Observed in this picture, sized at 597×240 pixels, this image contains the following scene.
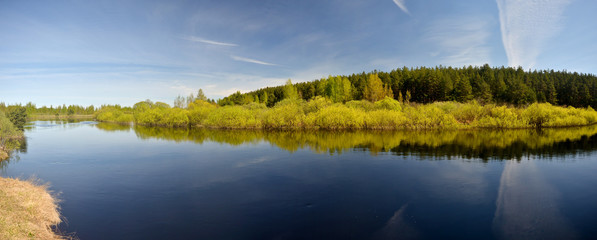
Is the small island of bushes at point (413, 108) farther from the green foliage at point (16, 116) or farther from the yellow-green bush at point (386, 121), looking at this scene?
the green foliage at point (16, 116)

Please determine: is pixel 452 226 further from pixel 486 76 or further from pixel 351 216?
pixel 486 76

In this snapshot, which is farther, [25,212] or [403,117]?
[403,117]

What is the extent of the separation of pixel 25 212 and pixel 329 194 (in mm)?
12498

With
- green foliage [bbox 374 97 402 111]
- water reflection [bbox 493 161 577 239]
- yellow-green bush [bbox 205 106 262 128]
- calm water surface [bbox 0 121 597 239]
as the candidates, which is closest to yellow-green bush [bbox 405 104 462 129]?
green foliage [bbox 374 97 402 111]

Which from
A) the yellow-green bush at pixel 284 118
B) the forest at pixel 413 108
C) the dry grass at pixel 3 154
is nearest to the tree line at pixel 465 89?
the forest at pixel 413 108

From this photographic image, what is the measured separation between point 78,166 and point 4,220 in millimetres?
16254

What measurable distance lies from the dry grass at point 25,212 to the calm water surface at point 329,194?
0.66m

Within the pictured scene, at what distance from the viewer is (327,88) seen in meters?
102

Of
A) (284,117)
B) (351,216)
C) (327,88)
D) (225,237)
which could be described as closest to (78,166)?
(225,237)

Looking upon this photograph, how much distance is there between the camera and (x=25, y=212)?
35.0 feet

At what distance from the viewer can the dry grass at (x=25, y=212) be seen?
8.91 meters

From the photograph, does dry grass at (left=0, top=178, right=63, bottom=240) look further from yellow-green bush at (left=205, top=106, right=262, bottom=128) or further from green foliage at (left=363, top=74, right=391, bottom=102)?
green foliage at (left=363, top=74, right=391, bottom=102)

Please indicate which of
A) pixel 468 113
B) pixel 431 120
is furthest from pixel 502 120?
pixel 431 120

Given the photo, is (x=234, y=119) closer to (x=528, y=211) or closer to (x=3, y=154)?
(x=3, y=154)
